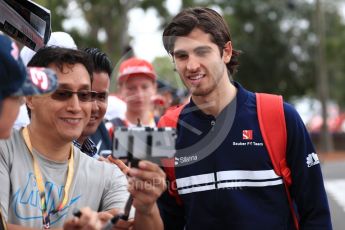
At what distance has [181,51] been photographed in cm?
328

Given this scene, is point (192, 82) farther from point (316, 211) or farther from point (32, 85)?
point (32, 85)

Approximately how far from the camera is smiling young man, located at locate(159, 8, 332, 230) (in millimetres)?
3166

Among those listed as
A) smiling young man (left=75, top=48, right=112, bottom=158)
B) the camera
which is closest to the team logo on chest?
the camera

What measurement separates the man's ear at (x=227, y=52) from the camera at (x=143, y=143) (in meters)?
1.14

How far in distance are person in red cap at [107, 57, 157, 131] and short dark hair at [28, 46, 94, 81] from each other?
7.93 feet

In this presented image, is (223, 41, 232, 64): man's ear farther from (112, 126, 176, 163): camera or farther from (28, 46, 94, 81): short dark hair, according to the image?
(112, 126, 176, 163): camera

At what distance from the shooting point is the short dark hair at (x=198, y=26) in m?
3.31

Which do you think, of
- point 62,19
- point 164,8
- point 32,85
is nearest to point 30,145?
point 32,85

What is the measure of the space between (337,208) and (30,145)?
6.99 metres

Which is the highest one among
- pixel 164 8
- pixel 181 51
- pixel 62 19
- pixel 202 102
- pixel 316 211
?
pixel 164 8

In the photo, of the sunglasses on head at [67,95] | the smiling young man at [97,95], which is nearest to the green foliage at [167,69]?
the smiling young man at [97,95]

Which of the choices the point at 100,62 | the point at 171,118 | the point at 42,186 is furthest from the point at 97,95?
the point at 42,186

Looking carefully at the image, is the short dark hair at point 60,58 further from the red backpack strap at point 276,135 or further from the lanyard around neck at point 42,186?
the red backpack strap at point 276,135

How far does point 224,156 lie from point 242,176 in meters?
0.13
